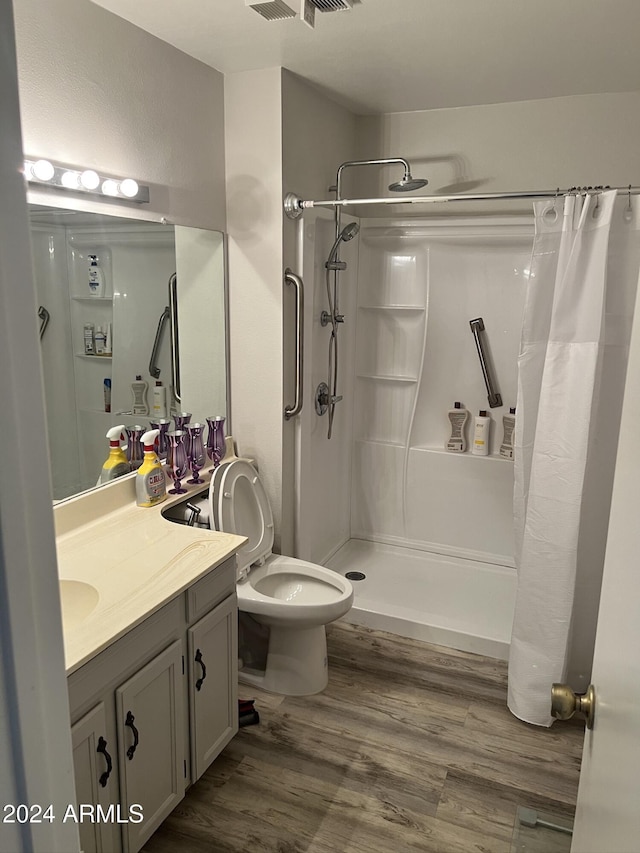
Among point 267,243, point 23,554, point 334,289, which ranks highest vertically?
point 267,243

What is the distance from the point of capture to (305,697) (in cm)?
265

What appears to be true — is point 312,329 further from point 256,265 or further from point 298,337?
point 256,265

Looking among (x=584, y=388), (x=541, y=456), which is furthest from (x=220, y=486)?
(x=584, y=388)

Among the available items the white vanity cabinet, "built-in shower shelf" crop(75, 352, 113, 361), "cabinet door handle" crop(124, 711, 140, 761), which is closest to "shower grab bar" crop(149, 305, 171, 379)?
"built-in shower shelf" crop(75, 352, 113, 361)

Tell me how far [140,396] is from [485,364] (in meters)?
1.87

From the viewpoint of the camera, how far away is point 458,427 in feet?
11.9

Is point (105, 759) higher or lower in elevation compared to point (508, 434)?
lower

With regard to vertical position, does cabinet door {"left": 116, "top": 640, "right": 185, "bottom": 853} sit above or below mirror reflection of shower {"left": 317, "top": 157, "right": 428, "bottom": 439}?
below

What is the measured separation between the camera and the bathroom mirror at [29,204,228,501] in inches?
83.7

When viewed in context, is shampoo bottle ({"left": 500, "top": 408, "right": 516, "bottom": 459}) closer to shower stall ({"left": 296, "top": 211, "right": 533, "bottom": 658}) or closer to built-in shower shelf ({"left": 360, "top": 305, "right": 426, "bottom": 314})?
shower stall ({"left": 296, "top": 211, "right": 533, "bottom": 658})

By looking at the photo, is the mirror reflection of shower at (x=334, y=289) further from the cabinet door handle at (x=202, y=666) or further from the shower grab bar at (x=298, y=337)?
the cabinet door handle at (x=202, y=666)

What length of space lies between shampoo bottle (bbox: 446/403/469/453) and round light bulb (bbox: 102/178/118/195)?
7.00 ft

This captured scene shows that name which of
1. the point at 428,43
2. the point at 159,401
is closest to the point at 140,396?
the point at 159,401

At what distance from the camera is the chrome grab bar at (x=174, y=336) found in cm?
264
